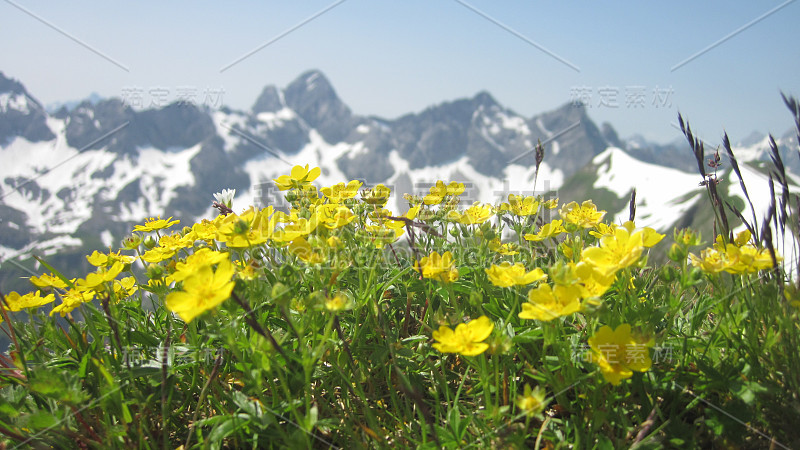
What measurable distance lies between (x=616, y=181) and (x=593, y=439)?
490 ft

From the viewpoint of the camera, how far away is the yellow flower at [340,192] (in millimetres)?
2846

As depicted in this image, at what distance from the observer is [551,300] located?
5.72 feet

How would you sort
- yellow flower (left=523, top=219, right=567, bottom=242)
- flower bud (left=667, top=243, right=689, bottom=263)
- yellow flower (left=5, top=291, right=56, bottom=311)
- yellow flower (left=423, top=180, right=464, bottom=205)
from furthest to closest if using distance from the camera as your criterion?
yellow flower (left=423, top=180, right=464, bottom=205)
yellow flower (left=523, top=219, right=567, bottom=242)
yellow flower (left=5, top=291, right=56, bottom=311)
flower bud (left=667, top=243, right=689, bottom=263)

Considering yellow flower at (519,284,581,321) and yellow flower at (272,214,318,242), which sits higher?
yellow flower at (519,284,581,321)

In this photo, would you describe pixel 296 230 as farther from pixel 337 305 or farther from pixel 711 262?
pixel 711 262

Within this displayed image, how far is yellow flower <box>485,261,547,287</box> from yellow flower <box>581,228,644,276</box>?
0.68 ft

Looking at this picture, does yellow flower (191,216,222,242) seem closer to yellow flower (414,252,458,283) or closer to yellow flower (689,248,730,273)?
yellow flower (414,252,458,283)

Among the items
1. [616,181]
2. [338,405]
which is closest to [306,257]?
[338,405]

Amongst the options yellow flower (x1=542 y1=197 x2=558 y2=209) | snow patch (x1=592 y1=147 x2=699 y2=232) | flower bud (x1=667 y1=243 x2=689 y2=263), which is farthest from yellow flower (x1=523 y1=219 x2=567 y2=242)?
snow patch (x1=592 y1=147 x2=699 y2=232)

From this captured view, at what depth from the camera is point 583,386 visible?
1.78m

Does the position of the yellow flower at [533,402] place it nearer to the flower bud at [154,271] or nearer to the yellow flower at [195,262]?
the yellow flower at [195,262]

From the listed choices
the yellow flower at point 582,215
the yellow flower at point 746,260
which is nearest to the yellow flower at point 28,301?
the yellow flower at point 582,215

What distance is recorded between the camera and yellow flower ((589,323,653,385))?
1.59 m

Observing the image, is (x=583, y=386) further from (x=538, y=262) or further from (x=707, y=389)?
(x=538, y=262)
